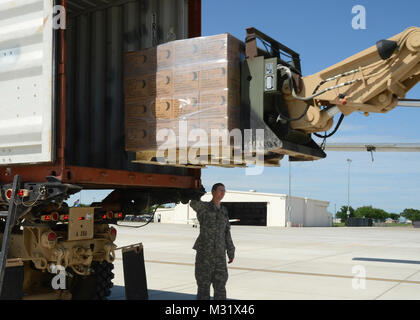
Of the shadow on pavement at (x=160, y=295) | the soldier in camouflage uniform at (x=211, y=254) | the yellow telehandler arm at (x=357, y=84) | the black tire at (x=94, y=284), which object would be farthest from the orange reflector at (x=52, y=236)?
the yellow telehandler arm at (x=357, y=84)

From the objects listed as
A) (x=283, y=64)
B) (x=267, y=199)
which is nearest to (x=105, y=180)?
(x=283, y=64)

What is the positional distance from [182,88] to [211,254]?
217cm

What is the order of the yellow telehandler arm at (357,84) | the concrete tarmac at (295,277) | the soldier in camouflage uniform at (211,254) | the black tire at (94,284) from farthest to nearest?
the concrete tarmac at (295,277) → the black tire at (94,284) → the soldier in camouflage uniform at (211,254) → the yellow telehandler arm at (357,84)

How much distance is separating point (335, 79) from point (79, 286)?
4373 millimetres

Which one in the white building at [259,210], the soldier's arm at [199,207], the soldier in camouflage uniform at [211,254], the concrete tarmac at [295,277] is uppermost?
the soldier's arm at [199,207]

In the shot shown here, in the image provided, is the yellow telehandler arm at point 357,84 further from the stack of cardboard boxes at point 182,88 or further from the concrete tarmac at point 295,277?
the concrete tarmac at point 295,277

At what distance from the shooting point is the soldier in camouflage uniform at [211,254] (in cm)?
653

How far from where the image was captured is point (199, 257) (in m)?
6.60

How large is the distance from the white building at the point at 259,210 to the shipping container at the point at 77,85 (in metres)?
41.6

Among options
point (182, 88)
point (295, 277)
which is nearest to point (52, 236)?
point (182, 88)

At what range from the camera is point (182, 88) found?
5.75 metres

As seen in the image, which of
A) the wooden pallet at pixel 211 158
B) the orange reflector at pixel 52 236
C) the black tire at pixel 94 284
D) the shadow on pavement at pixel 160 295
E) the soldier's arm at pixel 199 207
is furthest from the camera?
the shadow on pavement at pixel 160 295

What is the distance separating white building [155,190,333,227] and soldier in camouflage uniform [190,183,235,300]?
41.9 m

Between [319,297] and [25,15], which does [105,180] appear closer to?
[25,15]
